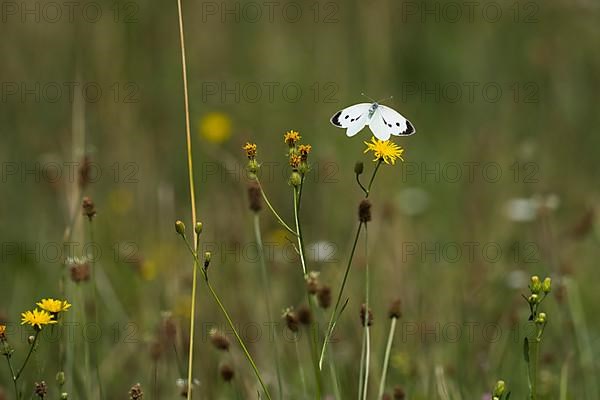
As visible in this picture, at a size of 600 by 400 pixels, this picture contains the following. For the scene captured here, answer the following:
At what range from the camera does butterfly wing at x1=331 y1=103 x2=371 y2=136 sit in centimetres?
174

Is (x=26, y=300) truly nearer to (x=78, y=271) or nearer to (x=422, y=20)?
(x=78, y=271)

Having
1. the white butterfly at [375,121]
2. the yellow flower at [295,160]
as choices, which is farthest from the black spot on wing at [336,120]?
the yellow flower at [295,160]

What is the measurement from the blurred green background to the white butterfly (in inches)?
30.6

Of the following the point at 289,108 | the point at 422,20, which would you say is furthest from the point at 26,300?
the point at 422,20

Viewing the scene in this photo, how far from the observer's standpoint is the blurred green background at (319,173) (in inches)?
122

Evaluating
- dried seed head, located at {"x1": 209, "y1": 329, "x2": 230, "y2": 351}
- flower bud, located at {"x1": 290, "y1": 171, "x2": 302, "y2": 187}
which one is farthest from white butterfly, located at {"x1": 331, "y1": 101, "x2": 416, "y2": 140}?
dried seed head, located at {"x1": 209, "y1": 329, "x2": 230, "y2": 351}

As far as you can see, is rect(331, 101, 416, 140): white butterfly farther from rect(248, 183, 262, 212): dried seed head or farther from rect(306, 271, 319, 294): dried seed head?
rect(248, 183, 262, 212): dried seed head

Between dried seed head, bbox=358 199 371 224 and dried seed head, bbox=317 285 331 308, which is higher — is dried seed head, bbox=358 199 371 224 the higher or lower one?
the higher one

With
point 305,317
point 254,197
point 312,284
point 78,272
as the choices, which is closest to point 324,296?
point 305,317

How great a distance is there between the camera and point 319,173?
427 centimetres

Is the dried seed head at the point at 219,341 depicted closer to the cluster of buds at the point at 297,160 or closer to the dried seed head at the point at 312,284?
the dried seed head at the point at 312,284

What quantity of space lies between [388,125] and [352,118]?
0.24ft

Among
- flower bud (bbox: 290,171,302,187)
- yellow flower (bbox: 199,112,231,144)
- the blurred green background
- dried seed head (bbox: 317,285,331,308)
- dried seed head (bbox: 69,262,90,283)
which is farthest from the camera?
yellow flower (bbox: 199,112,231,144)

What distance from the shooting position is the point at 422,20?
6188 millimetres
